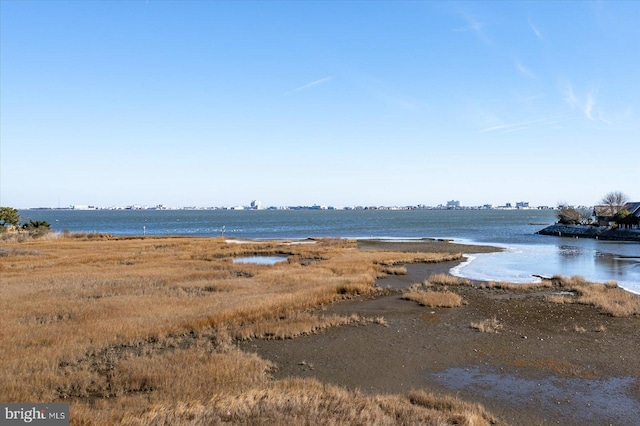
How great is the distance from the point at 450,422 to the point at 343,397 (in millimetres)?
2630

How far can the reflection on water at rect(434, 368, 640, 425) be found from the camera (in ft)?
37.4

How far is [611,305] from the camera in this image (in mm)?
23688

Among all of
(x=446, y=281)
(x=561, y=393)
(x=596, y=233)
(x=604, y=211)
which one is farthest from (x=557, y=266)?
(x=604, y=211)

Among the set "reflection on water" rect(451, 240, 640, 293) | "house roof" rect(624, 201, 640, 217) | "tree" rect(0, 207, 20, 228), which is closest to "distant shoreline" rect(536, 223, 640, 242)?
"house roof" rect(624, 201, 640, 217)

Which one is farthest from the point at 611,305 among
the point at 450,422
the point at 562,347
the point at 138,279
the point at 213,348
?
the point at 138,279

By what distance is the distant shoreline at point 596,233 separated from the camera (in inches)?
3322

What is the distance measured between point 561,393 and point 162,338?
13.7m

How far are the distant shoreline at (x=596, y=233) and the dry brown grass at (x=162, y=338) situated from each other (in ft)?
239

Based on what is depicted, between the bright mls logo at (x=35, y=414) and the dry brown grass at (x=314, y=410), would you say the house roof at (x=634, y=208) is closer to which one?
the dry brown grass at (x=314, y=410)

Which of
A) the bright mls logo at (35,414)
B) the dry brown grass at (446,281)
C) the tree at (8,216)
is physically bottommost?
the dry brown grass at (446,281)

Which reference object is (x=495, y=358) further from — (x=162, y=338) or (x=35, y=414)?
(x=35, y=414)

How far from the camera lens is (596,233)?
304 ft

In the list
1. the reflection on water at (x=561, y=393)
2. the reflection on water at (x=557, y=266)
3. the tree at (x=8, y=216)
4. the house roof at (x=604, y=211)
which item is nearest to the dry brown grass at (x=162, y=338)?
the reflection on water at (x=561, y=393)

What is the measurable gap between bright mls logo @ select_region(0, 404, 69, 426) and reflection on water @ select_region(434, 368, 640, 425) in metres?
10.3
